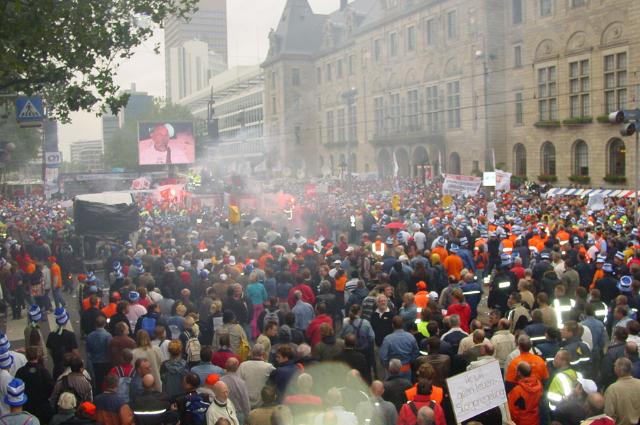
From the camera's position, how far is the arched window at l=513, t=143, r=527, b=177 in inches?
1863

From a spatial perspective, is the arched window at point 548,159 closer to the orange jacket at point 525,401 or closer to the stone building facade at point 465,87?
the stone building facade at point 465,87

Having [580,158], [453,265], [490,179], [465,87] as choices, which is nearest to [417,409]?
[453,265]

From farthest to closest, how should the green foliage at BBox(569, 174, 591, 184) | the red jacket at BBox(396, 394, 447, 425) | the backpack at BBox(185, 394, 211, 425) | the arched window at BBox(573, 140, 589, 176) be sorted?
the arched window at BBox(573, 140, 589, 176)
the green foliage at BBox(569, 174, 591, 184)
the backpack at BBox(185, 394, 211, 425)
the red jacket at BBox(396, 394, 447, 425)

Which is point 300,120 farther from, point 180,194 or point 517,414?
point 517,414

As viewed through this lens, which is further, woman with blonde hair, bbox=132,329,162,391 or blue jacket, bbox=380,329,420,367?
blue jacket, bbox=380,329,420,367

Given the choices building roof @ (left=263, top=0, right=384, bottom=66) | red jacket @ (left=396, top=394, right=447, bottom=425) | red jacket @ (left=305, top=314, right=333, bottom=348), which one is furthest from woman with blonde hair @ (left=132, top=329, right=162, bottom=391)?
building roof @ (left=263, top=0, right=384, bottom=66)

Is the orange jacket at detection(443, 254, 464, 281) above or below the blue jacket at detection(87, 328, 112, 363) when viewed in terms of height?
above

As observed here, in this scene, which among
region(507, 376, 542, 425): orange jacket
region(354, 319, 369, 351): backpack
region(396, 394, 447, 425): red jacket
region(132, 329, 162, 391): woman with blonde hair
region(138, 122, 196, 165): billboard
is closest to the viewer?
region(396, 394, 447, 425): red jacket

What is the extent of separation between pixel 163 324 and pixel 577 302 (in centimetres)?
613

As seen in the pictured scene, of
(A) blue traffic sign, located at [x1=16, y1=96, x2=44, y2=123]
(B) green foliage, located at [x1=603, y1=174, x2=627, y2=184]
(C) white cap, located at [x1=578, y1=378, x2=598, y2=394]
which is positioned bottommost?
(C) white cap, located at [x1=578, y1=378, x2=598, y2=394]

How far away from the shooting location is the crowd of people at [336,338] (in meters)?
7.16

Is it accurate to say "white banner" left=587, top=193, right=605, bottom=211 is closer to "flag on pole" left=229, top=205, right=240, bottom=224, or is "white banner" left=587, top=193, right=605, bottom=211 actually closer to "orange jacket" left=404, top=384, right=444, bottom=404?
"flag on pole" left=229, top=205, right=240, bottom=224

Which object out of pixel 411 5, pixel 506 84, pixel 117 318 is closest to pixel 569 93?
pixel 506 84

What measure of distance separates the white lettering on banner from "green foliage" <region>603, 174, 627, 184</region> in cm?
3470
